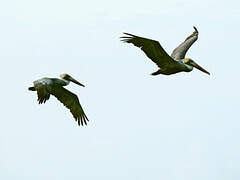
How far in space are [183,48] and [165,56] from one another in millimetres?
2803

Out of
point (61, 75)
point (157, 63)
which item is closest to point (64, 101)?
point (61, 75)

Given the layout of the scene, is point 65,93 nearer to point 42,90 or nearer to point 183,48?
point 42,90

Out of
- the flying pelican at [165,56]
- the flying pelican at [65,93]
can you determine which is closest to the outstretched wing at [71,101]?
the flying pelican at [65,93]

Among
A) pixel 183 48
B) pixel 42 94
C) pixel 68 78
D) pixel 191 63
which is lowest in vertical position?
pixel 42 94

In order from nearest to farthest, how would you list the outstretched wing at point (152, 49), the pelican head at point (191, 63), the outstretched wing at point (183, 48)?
1. the outstretched wing at point (152, 49)
2. the pelican head at point (191, 63)
3. the outstretched wing at point (183, 48)

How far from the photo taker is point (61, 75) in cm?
3328

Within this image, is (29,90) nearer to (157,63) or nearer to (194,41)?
(157,63)

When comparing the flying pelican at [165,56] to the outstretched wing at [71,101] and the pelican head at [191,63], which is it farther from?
the outstretched wing at [71,101]

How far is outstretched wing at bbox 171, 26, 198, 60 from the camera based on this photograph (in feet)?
108

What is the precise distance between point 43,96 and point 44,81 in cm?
71

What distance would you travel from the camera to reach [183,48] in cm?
3331

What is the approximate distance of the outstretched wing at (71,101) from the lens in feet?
108

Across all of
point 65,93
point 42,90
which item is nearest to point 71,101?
point 65,93

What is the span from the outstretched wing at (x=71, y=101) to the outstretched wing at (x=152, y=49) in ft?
11.7
